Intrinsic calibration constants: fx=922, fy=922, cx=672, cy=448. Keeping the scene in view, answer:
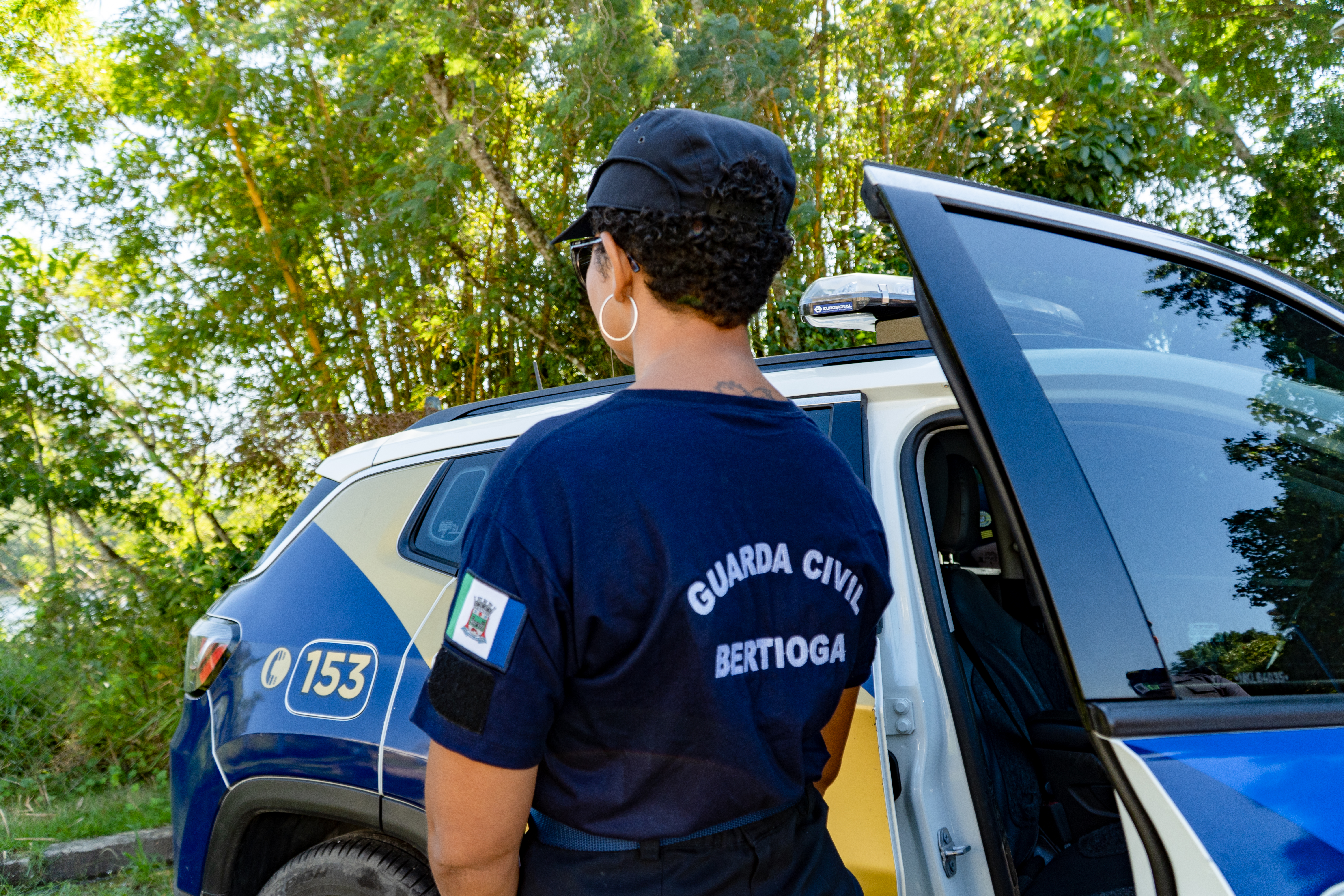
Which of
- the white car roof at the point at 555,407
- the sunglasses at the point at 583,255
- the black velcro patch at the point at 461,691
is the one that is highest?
the white car roof at the point at 555,407

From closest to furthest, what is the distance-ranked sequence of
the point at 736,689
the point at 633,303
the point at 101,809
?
the point at 736,689, the point at 633,303, the point at 101,809

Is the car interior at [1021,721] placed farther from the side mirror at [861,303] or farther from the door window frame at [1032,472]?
the door window frame at [1032,472]

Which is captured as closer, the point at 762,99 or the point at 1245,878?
the point at 1245,878

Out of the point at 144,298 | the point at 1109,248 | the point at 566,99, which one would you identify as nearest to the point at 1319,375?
the point at 1109,248

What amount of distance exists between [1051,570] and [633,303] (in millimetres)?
600

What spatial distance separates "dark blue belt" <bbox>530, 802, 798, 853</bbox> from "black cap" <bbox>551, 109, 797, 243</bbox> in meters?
0.71

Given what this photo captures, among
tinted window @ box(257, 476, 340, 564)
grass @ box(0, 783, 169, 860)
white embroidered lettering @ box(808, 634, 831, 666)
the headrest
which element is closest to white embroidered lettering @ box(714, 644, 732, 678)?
white embroidered lettering @ box(808, 634, 831, 666)

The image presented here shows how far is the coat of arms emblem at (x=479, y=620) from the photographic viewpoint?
0.96 m

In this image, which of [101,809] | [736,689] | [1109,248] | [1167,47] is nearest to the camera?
[736,689]

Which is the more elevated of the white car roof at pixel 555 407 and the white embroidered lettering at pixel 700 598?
the white car roof at pixel 555 407

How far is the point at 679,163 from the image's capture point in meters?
1.09

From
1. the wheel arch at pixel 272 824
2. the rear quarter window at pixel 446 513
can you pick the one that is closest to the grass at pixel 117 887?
the wheel arch at pixel 272 824

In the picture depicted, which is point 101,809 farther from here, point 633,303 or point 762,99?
point 762,99

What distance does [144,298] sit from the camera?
6504mm
